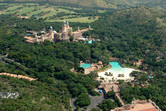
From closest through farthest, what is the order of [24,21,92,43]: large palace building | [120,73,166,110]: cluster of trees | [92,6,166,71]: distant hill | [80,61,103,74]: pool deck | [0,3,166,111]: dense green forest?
[0,3,166,111]: dense green forest
[120,73,166,110]: cluster of trees
[80,61,103,74]: pool deck
[92,6,166,71]: distant hill
[24,21,92,43]: large palace building

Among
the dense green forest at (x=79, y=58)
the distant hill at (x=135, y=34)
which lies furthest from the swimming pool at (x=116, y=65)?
the distant hill at (x=135, y=34)

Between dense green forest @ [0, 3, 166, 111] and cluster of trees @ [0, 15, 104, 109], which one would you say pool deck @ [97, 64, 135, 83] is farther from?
cluster of trees @ [0, 15, 104, 109]

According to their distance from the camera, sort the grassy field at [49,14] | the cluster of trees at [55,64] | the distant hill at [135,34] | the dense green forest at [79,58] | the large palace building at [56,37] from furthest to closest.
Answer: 1. the grassy field at [49,14]
2. the large palace building at [56,37]
3. the distant hill at [135,34]
4. the cluster of trees at [55,64]
5. the dense green forest at [79,58]

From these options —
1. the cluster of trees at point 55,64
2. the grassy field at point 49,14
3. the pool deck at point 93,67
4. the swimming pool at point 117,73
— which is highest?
the grassy field at point 49,14

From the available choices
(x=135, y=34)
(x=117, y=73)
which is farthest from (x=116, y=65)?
(x=135, y=34)

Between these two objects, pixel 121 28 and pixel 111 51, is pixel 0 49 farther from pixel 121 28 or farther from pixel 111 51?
pixel 121 28

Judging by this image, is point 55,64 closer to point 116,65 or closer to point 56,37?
point 116,65

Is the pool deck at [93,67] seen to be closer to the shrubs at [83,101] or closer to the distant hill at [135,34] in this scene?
the distant hill at [135,34]

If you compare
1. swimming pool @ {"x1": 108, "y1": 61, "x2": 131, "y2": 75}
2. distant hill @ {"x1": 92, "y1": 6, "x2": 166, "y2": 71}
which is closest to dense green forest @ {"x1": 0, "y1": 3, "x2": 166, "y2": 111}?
distant hill @ {"x1": 92, "y1": 6, "x2": 166, "y2": 71}
